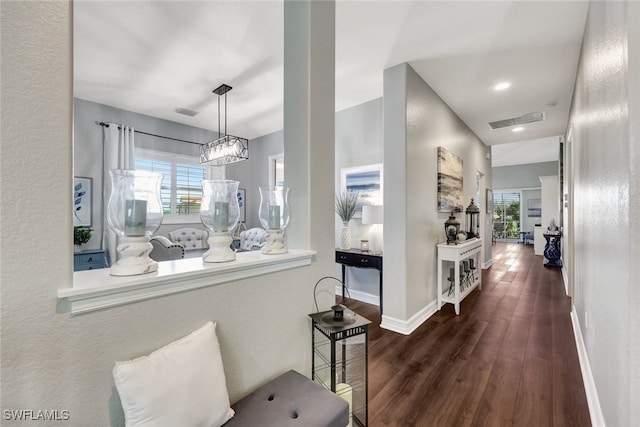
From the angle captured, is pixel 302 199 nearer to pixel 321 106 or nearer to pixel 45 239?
pixel 321 106

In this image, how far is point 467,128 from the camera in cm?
487

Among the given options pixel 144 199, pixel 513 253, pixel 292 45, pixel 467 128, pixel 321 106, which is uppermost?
pixel 467 128

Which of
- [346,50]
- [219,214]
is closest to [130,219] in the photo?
[219,214]

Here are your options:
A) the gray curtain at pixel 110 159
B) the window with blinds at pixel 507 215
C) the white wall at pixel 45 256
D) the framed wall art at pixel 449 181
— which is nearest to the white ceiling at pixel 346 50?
the gray curtain at pixel 110 159

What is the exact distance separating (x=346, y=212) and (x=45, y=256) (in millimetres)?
3375

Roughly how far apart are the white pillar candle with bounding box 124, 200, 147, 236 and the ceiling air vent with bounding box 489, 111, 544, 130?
17.5 feet

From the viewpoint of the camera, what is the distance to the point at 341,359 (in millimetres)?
1587

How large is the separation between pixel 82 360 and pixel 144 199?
56 cm

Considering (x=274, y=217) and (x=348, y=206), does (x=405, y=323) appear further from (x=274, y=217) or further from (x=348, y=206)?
(x=274, y=217)

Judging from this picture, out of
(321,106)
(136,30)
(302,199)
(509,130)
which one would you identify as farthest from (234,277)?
(509,130)

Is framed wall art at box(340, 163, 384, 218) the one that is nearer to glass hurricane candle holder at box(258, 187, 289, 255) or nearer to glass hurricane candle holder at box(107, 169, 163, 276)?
glass hurricane candle holder at box(258, 187, 289, 255)

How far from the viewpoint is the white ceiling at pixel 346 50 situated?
83.3 inches

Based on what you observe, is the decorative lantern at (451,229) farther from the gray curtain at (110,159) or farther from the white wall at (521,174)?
the white wall at (521,174)

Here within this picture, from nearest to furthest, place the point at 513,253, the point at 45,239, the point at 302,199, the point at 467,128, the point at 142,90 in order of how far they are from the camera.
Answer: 1. the point at 45,239
2. the point at 302,199
3. the point at 142,90
4. the point at 467,128
5. the point at 513,253
